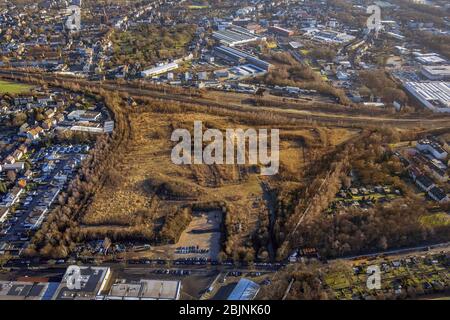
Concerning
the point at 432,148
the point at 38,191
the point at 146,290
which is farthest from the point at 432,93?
the point at 38,191

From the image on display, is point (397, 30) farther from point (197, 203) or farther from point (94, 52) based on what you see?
point (197, 203)

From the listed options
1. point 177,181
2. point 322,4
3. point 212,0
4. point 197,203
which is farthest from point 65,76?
point 322,4

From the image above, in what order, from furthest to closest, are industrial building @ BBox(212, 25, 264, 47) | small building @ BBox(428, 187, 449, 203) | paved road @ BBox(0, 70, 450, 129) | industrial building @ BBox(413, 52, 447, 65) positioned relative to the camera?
industrial building @ BBox(212, 25, 264, 47), industrial building @ BBox(413, 52, 447, 65), paved road @ BBox(0, 70, 450, 129), small building @ BBox(428, 187, 449, 203)

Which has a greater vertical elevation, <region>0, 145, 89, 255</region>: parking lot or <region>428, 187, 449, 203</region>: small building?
<region>428, 187, 449, 203</region>: small building

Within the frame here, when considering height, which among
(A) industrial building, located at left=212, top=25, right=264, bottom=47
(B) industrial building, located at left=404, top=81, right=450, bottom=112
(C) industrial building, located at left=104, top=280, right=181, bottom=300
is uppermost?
(C) industrial building, located at left=104, top=280, right=181, bottom=300

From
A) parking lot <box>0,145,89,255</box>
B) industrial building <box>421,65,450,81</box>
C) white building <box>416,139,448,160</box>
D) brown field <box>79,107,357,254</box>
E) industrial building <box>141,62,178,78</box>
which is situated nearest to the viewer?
parking lot <box>0,145,89,255</box>

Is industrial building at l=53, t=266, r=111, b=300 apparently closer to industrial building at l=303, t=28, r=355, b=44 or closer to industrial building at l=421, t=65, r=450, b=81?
industrial building at l=421, t=65, r=450, b=81

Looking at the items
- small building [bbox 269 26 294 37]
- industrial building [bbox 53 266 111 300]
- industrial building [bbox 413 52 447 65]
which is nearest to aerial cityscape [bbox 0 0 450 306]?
industrial building [bbox 53 266 111 300]
